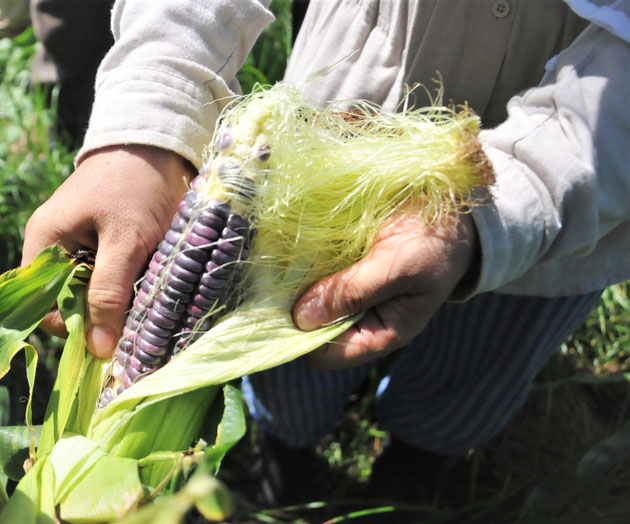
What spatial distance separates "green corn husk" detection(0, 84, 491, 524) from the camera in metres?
0.90

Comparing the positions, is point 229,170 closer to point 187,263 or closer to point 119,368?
point 187,263

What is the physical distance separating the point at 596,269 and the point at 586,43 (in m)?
0.43

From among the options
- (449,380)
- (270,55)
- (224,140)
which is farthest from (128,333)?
(270,55)

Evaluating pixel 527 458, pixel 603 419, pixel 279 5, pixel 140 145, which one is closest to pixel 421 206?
pixel 140 145

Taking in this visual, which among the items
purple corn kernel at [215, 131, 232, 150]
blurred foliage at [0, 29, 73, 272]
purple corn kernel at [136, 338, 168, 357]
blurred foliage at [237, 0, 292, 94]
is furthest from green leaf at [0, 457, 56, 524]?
blurred foliage at [237, 0, 292, 94]

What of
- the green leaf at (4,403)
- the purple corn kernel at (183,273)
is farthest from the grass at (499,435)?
the purple corn kernel at (183,273)

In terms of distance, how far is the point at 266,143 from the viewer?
0.92m

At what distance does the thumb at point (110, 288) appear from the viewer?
97 cm

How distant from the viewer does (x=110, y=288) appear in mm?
976

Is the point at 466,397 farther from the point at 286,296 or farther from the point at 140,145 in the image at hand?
the point at 140,145

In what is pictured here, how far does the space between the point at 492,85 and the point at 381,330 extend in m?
0.50

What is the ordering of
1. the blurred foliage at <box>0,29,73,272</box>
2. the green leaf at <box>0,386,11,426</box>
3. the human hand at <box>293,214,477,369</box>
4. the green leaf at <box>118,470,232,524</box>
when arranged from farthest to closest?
1. the blurred foliage at <box>0,29,73,272</box>
2. the green leaf at <box>0,386,11,426</box>
3. the human hand at <box>293,214,477,369</box>
4. the green leaf at <box>118,470,232,524</box>

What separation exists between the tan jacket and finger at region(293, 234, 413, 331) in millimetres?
135

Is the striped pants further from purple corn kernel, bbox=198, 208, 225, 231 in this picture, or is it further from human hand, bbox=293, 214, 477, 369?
purple corn kernel, bbox=198, 208, 225, 231
